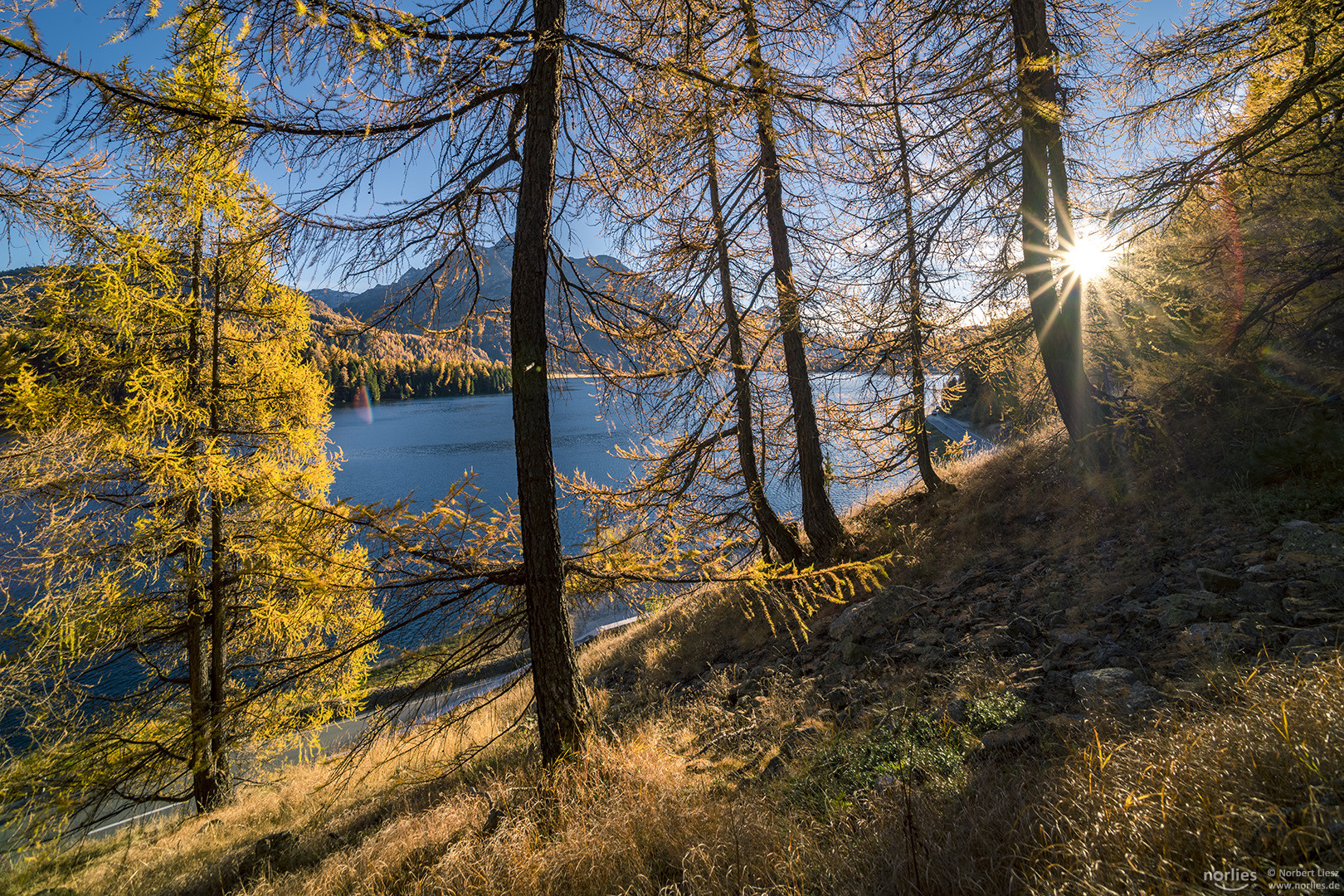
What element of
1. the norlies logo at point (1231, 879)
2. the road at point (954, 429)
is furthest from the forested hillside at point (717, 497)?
the road at point (954, 429)

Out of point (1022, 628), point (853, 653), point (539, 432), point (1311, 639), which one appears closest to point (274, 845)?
point (539, 432)

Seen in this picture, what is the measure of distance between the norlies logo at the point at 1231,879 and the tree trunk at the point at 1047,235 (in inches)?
271

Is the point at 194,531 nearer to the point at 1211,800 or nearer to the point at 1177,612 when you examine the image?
the point at 1211,800

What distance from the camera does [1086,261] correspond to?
6.45m

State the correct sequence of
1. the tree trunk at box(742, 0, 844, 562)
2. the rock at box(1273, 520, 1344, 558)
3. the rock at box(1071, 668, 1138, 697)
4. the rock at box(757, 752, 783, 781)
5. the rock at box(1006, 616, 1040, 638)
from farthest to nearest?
the tree trunk at box(742, 0, 844, 562)
the rock at box(1006, 616, 1040, 638)
the rock at box(1273, 520, 1344, 558)
the rock at box(757, 752, 783, 781)
the rock at box(1071, 668, 1138, 697)

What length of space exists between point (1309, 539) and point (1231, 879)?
174 inches

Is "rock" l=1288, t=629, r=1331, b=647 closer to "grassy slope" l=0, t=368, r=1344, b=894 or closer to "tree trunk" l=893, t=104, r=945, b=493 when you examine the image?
"grassy slope" l=0, t=368, r=1344, b=894

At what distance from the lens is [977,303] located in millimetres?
7367

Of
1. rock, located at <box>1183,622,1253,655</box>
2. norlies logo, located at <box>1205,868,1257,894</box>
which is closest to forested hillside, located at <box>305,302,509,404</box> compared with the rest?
norlies logo, located at <box>1205,868,1257,894</box>

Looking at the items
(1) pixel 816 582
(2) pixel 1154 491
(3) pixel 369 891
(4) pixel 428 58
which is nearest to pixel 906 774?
(1) pixel 816 582

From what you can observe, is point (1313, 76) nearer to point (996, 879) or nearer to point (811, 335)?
point (811, 335)

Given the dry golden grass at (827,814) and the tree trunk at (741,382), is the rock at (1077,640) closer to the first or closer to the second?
the dry golden grass at (827,814)

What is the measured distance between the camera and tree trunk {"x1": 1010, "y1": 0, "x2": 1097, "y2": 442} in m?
6.78

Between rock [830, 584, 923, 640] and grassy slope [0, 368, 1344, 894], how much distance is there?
0.04 metres
